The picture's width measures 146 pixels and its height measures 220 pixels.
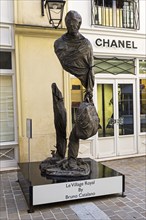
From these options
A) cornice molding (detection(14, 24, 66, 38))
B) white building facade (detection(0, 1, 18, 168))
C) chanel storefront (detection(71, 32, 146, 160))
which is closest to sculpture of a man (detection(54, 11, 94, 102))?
cornice molding (detection(14, 24, 66, 38))

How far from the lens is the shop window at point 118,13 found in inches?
283

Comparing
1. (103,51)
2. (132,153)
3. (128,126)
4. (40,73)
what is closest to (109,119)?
(128,126)

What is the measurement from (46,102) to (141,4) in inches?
151

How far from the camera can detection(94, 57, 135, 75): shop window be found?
7.21 meters

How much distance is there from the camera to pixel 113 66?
24.3 feet

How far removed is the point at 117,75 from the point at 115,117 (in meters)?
1.14

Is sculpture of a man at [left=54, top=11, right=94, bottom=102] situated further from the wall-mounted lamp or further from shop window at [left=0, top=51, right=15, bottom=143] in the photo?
shop window at [left=0, top=51, right=15, bottom=143]

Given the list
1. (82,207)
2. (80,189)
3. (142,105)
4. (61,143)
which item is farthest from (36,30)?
(82,207)

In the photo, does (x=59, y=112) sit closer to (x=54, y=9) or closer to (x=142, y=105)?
(x=54, y=9)

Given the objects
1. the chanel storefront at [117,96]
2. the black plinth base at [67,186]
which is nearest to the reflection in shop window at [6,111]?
the chanel storefront at [117,96]

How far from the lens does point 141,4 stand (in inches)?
296

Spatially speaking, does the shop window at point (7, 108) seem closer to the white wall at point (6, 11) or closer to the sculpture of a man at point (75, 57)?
the white wall at point (6, 11)

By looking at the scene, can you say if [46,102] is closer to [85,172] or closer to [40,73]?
[40,73]

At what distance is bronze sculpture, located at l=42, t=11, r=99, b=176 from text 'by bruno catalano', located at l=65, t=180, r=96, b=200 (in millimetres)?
172
